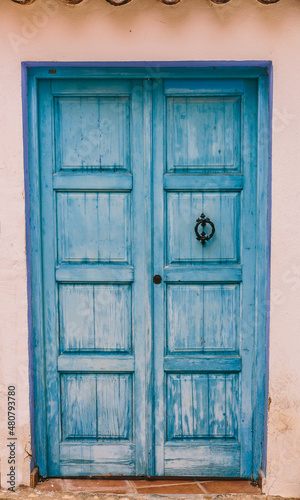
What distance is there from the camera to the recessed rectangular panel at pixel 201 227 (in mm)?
3326

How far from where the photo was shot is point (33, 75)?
3.19 metres

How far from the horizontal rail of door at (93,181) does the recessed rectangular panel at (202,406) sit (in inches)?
51.0

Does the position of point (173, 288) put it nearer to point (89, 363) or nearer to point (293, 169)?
point (89, 363)

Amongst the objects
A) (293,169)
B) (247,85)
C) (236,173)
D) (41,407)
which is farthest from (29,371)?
(247,85)

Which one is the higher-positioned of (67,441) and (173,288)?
(173,288)

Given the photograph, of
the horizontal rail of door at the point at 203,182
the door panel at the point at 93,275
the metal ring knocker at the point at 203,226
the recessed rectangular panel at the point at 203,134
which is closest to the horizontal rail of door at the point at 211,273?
the metal ring knocker at the point at 203,226

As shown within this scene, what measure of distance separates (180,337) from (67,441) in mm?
1025

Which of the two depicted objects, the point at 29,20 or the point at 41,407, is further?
the point at 41,407

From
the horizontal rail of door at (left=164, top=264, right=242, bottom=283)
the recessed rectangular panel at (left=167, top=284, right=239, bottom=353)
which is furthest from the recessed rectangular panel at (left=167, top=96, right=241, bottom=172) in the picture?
the recessed rectangular panel at (left=167, top=284, right=239, bottom=353)

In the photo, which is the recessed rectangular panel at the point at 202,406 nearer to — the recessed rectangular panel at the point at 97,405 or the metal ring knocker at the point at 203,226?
the recessed rectangular panel at the point at 97,405

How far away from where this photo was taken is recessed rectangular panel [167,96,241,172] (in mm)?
3285

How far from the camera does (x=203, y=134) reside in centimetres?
330

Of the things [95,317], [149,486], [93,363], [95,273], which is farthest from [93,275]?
[149,486]

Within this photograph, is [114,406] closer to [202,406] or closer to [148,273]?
[202,406]
